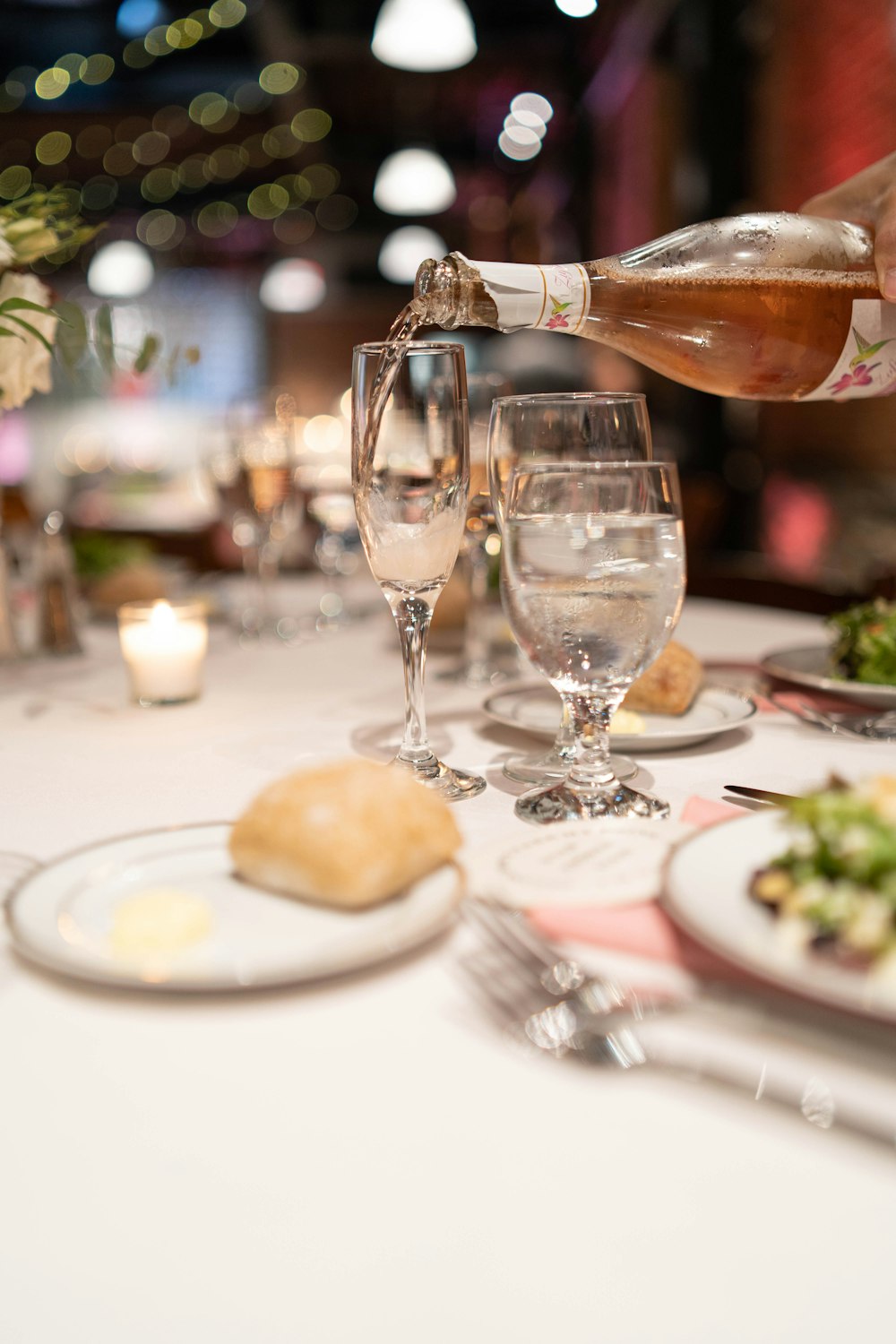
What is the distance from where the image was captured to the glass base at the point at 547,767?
90 centimetres

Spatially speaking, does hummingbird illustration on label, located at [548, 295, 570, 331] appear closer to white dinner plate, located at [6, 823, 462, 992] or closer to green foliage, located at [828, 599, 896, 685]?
green foliage, located at [828, 599, 896, 685]

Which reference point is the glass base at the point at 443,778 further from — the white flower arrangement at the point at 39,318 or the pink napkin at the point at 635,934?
the white flower arrangement at the point at 39,318

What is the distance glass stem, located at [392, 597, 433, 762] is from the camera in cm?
92

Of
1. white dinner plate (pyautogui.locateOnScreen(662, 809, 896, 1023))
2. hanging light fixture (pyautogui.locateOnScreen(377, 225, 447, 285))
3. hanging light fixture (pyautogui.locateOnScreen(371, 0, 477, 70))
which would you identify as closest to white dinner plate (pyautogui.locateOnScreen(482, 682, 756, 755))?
white dinner plate (pyautogui.locateOnScreen(662, 809, 896, 1023))

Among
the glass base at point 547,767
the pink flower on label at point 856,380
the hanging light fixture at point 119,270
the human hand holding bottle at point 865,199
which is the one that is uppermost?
the hanging light fixture at point 119,270

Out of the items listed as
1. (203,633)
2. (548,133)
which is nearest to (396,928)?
(203,633)

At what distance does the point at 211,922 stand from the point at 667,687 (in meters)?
0.57

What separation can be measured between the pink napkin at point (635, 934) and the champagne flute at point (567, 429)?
0.34 metres

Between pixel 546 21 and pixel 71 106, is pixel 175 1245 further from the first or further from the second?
pixel 71 106

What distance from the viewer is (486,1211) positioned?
16.1 inches

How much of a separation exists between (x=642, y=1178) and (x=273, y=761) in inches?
24.0

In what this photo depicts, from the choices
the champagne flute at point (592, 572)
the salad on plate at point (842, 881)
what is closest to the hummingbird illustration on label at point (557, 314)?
the champagne flute at point (592, 572)

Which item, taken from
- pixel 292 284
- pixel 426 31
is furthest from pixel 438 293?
pixel 292 284

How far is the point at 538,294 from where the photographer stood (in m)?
0.93
